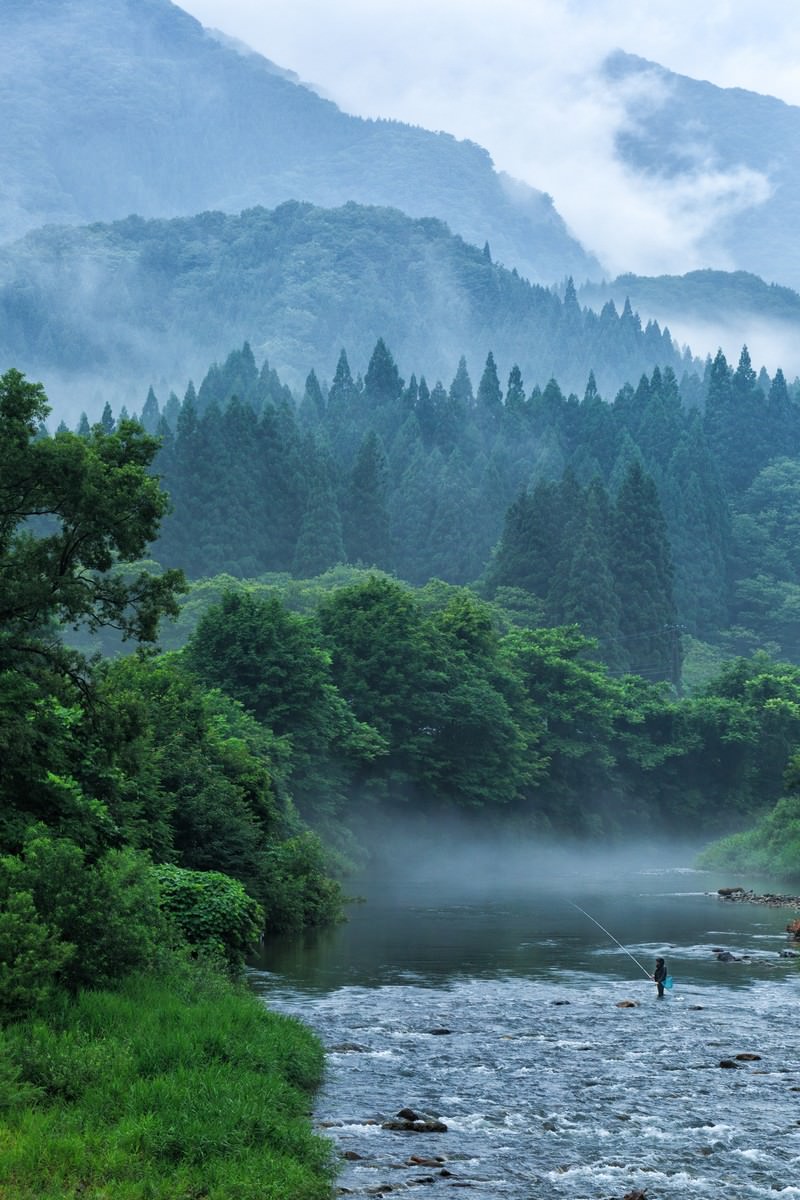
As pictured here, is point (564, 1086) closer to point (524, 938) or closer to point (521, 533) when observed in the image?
point (524, 938)

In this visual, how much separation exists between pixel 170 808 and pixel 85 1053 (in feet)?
67.5

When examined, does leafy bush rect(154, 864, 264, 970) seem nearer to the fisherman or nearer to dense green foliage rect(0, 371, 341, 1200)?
dense green foliage rect(0, 371, 341, 1200)

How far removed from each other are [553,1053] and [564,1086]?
315 centimetres

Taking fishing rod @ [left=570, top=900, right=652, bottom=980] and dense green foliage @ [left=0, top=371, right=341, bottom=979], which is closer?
dense green foliage @ [left=0, top=371, right=341, bottom=979]

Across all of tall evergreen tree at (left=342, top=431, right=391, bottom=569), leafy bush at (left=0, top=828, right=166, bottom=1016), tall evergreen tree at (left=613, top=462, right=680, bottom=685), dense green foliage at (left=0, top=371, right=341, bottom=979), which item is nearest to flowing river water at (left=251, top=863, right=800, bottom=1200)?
leafy bush at (left=0, top=828, right=166, bottom=1016)

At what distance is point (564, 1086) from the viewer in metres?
28.1

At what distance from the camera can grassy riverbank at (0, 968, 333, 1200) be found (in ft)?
63.9

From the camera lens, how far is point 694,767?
117 metres

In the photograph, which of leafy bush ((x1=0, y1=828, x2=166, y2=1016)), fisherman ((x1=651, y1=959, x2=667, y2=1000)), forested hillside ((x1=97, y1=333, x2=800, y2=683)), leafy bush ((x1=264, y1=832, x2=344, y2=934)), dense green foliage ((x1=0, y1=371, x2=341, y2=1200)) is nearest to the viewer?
dense green foliage ((x1=0, y1=371, x2=341, y2=1200))

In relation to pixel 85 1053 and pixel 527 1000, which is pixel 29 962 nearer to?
pixel 85 1053

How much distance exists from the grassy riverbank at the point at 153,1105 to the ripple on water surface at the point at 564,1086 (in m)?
1.35

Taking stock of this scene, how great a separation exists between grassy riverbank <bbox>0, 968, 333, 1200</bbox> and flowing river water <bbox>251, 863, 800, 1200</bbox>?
1.37 meters

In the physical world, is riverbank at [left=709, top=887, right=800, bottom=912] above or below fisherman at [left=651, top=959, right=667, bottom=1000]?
above

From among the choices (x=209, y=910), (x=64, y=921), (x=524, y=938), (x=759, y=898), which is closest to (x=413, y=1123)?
(x=64, y=921)
